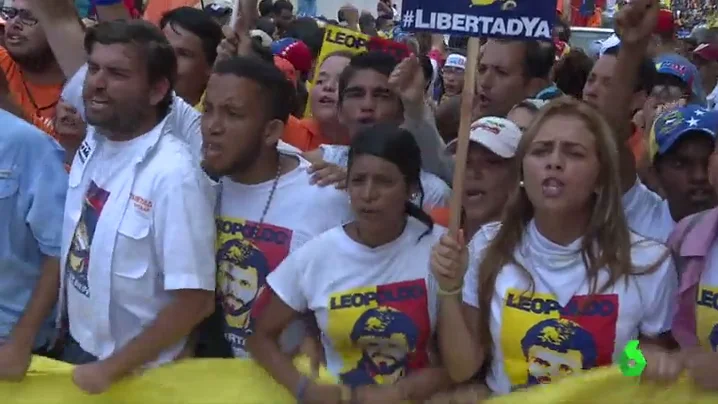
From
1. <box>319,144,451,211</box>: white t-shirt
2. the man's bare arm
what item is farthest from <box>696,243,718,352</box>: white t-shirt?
the man's bare arm

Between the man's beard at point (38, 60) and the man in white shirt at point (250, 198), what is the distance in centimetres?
168

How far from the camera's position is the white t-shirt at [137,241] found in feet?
9.56

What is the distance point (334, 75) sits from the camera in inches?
183

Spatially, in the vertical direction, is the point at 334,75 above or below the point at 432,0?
below

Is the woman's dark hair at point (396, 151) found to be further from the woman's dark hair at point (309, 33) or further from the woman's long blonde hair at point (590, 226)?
the woman's dark hair at point (309, 33)

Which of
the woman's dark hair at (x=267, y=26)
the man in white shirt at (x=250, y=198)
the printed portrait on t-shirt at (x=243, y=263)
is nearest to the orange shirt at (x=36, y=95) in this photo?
the man in white shirt at (x=250, y=198)

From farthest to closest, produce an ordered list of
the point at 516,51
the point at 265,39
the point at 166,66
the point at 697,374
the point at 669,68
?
the point at 265,39 → the point at 669,68 → the point at 516,51 → the point at 166,66 → the point at 697,374

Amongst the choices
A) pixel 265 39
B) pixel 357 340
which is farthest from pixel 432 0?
pixel 265 39

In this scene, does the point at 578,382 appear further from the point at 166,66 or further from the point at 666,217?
the point at 166,66

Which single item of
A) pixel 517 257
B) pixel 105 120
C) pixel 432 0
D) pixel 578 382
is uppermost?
pixel 432 0

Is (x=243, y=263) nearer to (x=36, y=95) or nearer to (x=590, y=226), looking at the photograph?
(x=590, y=226)

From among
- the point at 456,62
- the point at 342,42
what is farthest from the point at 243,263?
the point at 456,62

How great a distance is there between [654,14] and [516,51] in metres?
1.15

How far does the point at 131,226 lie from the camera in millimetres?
2949
